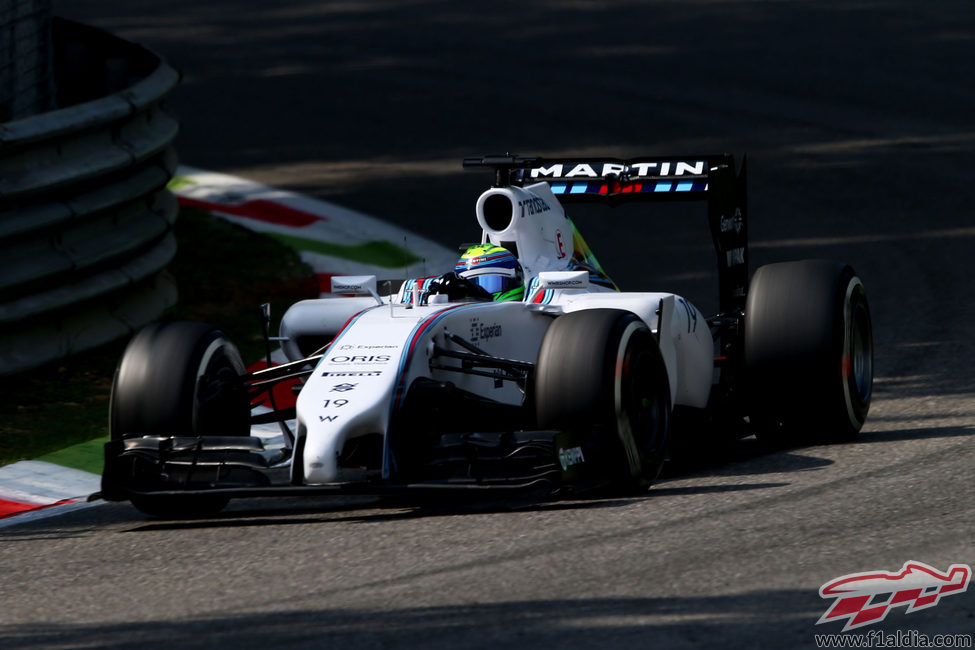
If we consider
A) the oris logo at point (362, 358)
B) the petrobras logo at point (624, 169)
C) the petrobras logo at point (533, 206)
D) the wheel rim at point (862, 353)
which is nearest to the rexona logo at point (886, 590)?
the oris logo at point (362, 358)

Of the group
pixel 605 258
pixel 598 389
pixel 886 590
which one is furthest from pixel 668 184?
pixel 605 258

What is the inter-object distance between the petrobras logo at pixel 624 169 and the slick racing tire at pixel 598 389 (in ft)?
6.53

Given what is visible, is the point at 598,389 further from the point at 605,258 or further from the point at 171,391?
the point at 605,258

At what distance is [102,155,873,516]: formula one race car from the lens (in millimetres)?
6734

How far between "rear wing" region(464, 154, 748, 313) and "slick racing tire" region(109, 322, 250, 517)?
202cm

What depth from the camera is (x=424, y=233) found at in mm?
13930

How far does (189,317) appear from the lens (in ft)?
37.8

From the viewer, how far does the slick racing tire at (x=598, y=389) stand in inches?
267

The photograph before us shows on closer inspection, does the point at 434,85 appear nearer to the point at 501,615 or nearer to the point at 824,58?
the point at 824,58

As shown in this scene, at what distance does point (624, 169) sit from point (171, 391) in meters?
3.10

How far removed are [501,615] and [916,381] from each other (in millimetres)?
4806

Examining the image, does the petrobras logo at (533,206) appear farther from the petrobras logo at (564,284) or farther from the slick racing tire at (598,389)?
the slick racing tire at (598,389)

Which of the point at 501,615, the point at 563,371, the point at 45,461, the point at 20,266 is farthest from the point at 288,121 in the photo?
the point at 501,615

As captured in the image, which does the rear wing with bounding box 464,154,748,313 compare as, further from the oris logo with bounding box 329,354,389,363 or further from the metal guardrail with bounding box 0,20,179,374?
the metal guardrail with bounding box 0,20,179,374
